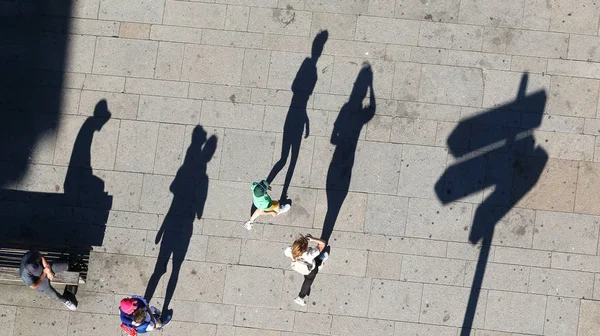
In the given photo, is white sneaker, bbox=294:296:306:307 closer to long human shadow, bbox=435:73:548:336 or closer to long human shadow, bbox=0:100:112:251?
long human shadow, bbox=435:73:548:336

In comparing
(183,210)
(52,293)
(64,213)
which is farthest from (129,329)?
(64,213)

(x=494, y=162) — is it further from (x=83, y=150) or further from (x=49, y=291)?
(x=49, y=291)

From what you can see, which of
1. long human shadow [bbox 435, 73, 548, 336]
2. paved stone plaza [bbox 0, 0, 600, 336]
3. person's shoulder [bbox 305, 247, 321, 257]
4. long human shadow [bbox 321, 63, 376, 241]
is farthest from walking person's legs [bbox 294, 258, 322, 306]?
long human shadow [bbox 435, 73, 548, 336]

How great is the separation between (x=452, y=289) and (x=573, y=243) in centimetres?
237

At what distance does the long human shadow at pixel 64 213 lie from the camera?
371 inches

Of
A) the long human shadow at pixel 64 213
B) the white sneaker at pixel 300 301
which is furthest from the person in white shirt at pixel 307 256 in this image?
the long human shadow at pixel 64 213

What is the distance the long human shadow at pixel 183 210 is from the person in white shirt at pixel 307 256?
1.92m

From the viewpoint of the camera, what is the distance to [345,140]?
9398 millimetres

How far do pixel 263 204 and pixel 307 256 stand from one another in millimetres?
1154

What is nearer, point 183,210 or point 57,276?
point 57,276

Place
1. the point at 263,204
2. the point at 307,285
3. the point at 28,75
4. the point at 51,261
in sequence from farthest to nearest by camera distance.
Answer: the point at 28,75, the point at 51,261, the point at 307,285, the point at 263,204

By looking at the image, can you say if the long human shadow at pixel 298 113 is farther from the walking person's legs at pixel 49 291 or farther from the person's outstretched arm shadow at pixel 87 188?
the walking person's legs at pixel 49 291

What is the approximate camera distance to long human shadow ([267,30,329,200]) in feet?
30.8

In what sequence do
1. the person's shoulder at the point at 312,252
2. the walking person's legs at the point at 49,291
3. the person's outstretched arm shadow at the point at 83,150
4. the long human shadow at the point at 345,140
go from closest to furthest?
1. the person's shoulder at the point at 312,252
2. the walking person's legs at the point at 49,291
3. the long human shadow at the point at 345,140
4. the person's outstretched arm shadow at the point at 83,150
